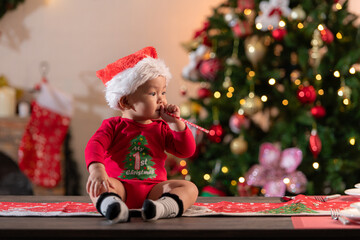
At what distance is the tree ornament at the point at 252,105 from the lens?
101 inches

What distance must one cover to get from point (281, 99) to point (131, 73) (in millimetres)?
1505

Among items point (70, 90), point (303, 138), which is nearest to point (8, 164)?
point (303, 138)

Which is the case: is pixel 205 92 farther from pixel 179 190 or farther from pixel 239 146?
pixel 179 190

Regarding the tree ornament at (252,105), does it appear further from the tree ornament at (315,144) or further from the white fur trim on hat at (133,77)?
the white fur trim on hat at (133,77)

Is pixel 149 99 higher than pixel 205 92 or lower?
lower

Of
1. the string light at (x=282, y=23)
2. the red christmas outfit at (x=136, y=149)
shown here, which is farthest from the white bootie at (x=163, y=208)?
A: the string light at (x=282, y=23)

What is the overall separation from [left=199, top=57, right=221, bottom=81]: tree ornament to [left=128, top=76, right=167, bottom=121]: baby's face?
1508mm

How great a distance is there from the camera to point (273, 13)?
259 cm

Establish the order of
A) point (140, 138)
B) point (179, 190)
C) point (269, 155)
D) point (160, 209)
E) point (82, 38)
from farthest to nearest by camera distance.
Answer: point (82, 38) < point (269, 155) < point (140, 138) < point (179, 190) < point (160, 209)

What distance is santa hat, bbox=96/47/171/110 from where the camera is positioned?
4.09 ft

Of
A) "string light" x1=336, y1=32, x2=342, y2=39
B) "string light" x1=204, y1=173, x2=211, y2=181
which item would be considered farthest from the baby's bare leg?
"string light" x1=336, y1=32, x2=342, y2=39

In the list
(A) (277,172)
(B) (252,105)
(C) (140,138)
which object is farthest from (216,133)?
(C) (140,138)
